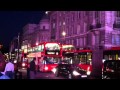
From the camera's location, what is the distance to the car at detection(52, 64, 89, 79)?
478 inches

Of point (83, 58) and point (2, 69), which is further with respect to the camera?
point (83, 58)

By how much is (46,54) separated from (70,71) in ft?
6.77

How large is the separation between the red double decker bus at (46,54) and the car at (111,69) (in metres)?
2.32

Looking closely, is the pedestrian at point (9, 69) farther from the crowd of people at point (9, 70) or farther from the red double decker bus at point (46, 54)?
the red double decker bus at point (46, 54)

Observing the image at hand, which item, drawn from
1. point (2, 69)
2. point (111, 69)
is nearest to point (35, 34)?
point (2, 69)

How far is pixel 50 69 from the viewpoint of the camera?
553 inches

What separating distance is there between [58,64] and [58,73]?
52.7 inches

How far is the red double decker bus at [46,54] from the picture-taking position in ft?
45.5

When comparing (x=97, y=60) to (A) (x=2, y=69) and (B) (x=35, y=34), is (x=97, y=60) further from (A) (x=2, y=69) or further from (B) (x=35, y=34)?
(A) (x=2, y=69)

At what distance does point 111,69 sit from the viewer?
1209 cm

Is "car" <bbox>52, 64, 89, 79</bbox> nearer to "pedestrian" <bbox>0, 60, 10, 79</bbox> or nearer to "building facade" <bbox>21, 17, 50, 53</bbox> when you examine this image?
"building facade" <bbox>21, 17, 50, 53</bbox>

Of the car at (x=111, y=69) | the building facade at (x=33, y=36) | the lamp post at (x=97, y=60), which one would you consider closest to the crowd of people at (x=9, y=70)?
the building facade at (x=33, y=36)

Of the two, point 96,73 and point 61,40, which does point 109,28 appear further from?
point 96,73
